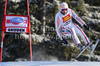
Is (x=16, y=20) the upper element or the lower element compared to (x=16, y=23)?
upper

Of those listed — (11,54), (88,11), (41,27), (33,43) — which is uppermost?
(88,11)

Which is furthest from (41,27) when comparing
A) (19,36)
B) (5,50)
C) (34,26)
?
(5,50)

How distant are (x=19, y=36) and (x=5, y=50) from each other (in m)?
1.54

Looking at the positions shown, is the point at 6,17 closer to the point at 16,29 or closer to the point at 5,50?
the point at 16,29

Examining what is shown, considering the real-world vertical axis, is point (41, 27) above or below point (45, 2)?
below

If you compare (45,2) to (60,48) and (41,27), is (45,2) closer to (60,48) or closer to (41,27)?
(41,27)

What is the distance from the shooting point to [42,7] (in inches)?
480

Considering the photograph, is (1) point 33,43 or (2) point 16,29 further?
(1) point 33,43

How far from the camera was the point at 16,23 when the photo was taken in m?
8.79

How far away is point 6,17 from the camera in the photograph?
8.77 meters

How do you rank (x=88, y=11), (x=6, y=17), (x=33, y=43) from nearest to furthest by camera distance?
1. (x=6, y=17)
2. (x=33, y=43)
3. (x=88, y=11)

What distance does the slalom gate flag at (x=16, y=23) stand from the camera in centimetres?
876

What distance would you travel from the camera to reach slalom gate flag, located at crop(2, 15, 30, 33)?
8.76 metres

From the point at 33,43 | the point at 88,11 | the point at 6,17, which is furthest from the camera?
the point at 88,11
